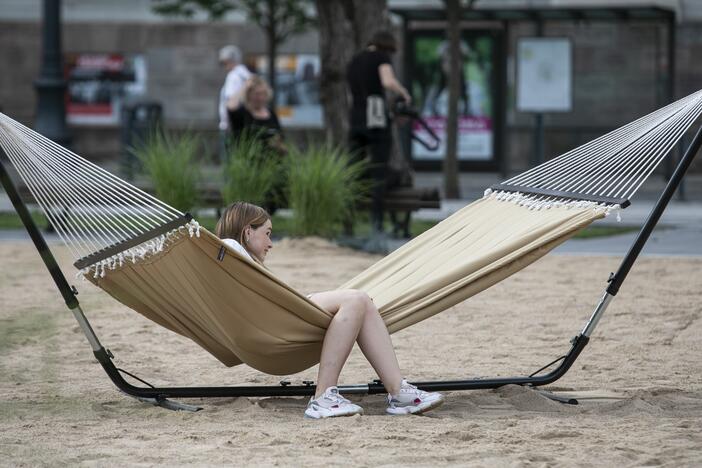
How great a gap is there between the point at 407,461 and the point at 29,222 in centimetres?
183

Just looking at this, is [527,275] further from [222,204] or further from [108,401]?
[108,401]

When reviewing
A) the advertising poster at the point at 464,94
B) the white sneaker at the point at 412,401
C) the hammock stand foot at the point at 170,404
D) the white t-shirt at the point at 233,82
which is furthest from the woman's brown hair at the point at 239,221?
the advertising poster at the point at 464,94

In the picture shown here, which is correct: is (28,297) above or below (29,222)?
below

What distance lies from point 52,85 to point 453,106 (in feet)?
16.1

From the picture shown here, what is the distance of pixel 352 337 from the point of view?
504cm

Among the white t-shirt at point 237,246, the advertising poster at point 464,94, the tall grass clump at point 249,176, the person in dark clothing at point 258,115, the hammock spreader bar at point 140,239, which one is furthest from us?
the advertising poster at point 464,94

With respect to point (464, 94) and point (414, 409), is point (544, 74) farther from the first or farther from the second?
point (414, 409)

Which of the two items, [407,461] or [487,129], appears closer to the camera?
[407,461]

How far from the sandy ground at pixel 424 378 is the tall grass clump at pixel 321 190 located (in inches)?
63.4

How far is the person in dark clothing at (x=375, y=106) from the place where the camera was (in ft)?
36.9

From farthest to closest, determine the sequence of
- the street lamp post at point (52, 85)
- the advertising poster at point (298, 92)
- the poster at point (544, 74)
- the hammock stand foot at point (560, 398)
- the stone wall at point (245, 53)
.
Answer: the advertising poster at point (298, 92)
the stone wall at point (245, 53)
the poster at point (544, 74)
the street lamp post at point (52, 85)
the hammock stand foot at point (560, 398)

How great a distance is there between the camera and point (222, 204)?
11281mm

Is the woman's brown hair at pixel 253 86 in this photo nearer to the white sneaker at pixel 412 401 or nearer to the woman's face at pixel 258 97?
the woman's face at pixel 258 97

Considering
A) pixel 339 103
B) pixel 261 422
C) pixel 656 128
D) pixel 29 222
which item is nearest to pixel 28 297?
pixel 29 222
